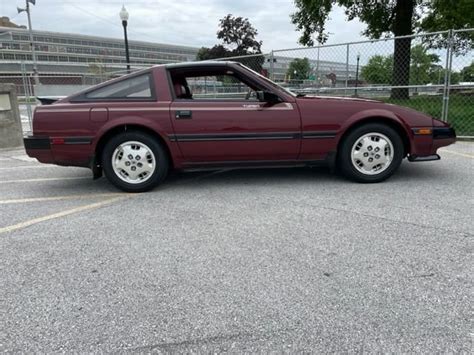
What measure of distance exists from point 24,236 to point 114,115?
1.68m

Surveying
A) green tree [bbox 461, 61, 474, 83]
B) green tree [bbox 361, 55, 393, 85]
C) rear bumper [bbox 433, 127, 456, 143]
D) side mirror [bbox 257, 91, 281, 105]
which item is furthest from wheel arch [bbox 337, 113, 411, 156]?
green tree [bbox 361, 55, 393, 85]

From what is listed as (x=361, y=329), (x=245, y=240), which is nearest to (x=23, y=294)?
(x=245, y=240)

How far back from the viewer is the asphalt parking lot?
6.73 ft

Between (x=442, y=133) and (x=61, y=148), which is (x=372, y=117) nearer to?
(x=442, y=133)

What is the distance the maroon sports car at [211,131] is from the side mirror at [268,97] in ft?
0.04

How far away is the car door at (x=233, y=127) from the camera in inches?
178

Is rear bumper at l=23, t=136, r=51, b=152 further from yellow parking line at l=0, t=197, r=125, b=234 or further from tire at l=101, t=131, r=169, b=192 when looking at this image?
yellow parking line at l=0, t=197, r=125, b=234

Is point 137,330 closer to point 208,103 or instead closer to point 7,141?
point 208,103

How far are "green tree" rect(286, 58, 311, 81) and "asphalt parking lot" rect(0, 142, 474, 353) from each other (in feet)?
21.8

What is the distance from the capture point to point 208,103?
457 cm

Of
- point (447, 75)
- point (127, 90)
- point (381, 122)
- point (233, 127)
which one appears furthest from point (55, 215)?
point (447, 75)

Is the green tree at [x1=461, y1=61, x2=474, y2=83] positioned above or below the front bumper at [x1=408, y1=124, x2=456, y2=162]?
above

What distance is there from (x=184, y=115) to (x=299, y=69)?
7498 mm

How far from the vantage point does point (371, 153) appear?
4.65 m
